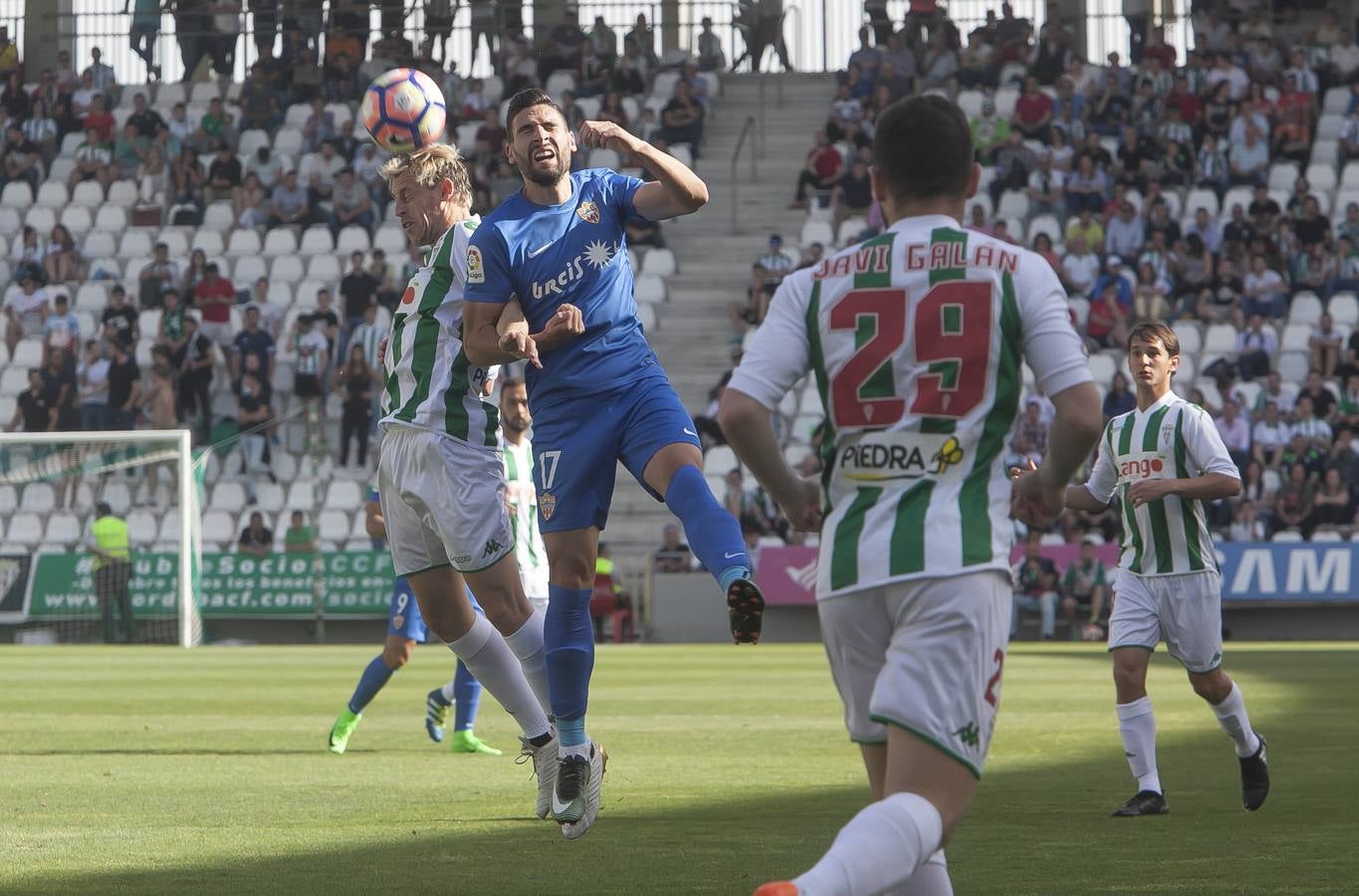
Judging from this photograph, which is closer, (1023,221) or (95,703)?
(95,703)

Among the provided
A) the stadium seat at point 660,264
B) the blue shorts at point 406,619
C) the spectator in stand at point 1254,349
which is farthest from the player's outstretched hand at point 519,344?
the stadium seat at point 660,264

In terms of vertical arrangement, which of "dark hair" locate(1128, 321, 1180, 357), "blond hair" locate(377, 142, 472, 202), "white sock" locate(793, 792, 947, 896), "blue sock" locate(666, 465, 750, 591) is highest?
"blond hair" locate(377, 142, 472, 202)

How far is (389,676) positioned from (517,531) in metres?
1.18

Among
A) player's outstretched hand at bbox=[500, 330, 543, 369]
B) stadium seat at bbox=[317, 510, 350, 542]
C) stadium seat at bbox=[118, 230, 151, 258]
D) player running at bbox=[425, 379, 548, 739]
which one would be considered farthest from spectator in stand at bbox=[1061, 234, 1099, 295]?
player's outstretched hand at bbox=[500, 330, 543, 369]

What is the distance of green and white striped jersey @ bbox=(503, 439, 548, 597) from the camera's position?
1085 cm

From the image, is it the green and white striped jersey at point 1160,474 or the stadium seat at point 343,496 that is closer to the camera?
the green and white striped jersey at point 1160,474

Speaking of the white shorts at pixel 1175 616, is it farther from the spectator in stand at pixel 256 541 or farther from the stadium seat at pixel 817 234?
the stadium seat at pixel 817 234

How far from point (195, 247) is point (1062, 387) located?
27423 millimetres

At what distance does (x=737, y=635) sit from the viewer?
5418 mm

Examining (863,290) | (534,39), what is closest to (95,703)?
(863,290)

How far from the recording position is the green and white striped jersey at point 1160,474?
8.53m

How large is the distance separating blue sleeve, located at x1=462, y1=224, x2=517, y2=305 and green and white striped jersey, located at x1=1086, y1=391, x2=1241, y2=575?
3.10m

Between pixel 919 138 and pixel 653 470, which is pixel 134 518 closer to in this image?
pixel 653 470

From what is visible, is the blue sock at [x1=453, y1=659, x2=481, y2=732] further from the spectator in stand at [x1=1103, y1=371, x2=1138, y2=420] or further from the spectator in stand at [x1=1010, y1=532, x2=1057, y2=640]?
the spectator in stand at [x1=1103, y1=371, x2=1138, y2=420]
